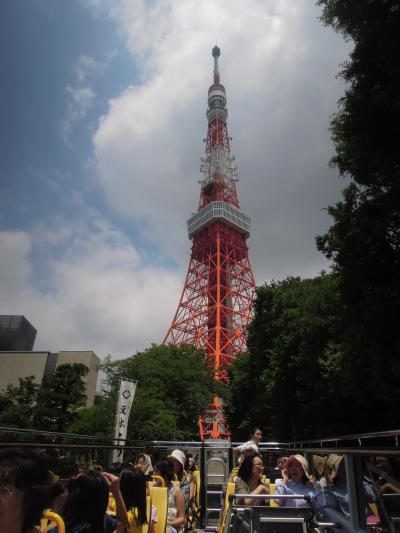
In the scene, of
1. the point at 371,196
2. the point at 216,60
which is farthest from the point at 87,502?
the point at 216,60

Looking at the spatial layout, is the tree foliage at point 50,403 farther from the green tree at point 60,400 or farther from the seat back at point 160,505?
the seat back at point 160,505

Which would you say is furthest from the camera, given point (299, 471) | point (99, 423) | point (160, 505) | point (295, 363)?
point (99, 423)

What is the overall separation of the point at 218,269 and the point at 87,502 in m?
35.1

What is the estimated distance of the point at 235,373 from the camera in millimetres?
26484

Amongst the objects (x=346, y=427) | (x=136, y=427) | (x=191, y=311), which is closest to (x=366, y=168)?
(x=346, y=427)

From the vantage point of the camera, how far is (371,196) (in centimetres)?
864

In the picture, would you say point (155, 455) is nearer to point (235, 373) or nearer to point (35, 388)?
point (235, 373)

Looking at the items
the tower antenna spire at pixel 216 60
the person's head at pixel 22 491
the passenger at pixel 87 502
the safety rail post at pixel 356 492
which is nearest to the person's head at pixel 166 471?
the passenger at pixel 87 502

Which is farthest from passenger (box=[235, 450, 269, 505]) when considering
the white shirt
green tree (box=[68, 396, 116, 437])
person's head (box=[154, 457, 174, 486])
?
green tree (box=[68, 396, 116, 437])

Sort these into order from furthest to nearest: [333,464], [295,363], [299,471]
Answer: [295,363]
[299,471]
[333,464]

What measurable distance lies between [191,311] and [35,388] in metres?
16.0

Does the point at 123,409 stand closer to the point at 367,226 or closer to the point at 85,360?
the point at 367,226

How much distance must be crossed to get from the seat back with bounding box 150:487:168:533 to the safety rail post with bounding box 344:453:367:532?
4.79 ft

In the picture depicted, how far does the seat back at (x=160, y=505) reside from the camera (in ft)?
9.60
